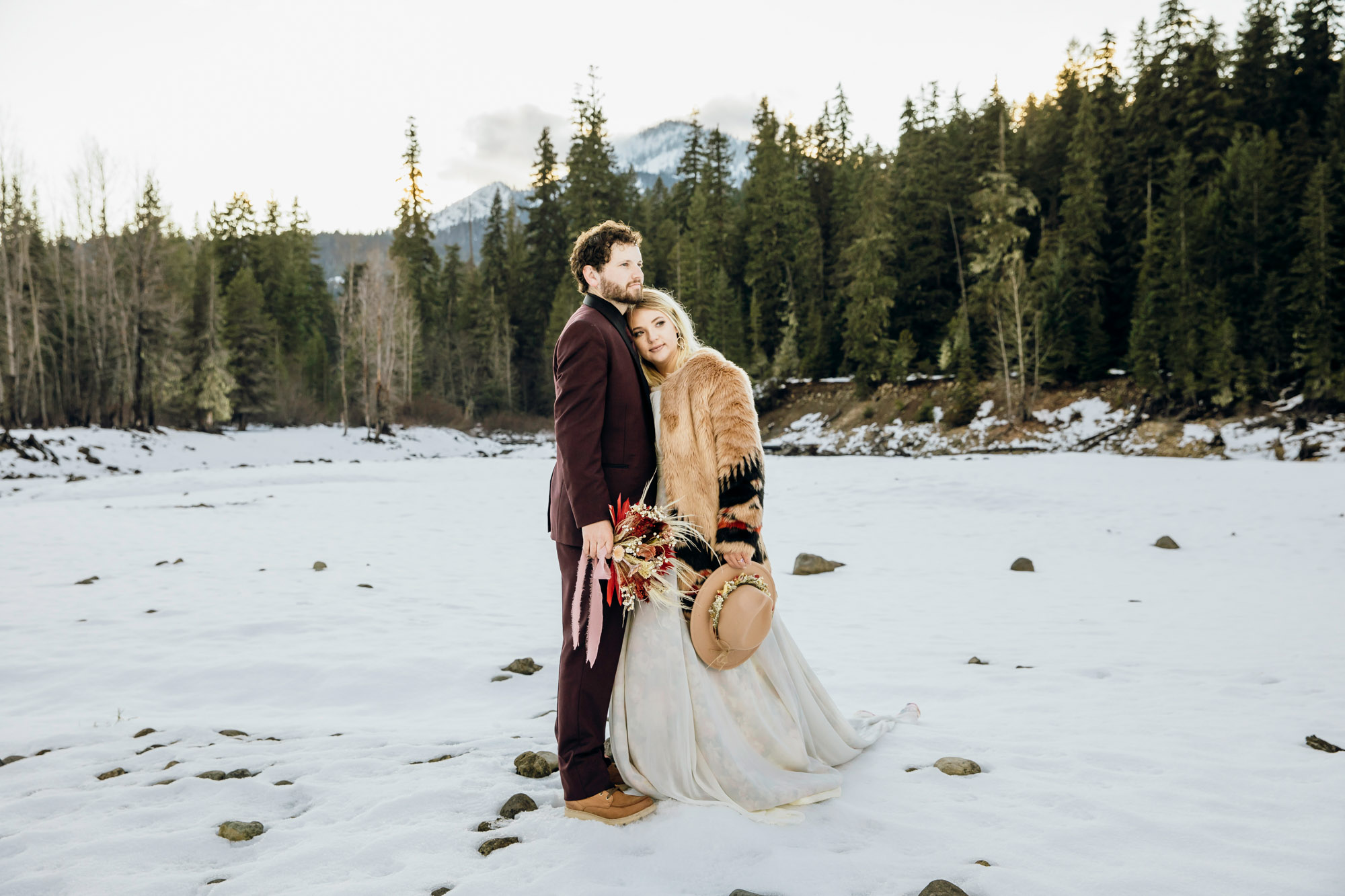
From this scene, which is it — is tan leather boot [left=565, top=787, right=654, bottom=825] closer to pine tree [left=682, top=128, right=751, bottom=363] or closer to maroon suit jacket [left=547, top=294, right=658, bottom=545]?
maroon suit jacket [left=547, top=294, right=658, bottom=545]

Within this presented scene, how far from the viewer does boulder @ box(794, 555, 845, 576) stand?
8.50 meters

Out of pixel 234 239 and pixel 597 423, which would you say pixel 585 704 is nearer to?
pixel 597 423

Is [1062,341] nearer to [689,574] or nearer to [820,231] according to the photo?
[820,231]

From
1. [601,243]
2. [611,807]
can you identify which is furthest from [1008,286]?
[611,807]

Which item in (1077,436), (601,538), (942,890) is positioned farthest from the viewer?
(1077,436)

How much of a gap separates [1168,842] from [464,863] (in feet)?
8.11

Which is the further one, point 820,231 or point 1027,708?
point 820,231

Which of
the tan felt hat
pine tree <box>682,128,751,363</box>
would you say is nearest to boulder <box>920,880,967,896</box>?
the tan felt hat

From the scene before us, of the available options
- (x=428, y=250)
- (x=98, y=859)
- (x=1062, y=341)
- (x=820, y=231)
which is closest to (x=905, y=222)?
(x=820, y=231)

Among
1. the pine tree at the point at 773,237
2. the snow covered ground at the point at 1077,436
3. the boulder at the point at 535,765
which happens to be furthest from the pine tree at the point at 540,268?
the boulder at the point at 535,765

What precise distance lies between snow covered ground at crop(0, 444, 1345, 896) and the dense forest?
1952 centimetres

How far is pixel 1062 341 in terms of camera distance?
30562mm

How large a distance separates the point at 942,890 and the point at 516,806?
1646 millimetres

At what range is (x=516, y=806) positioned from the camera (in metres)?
2.99
